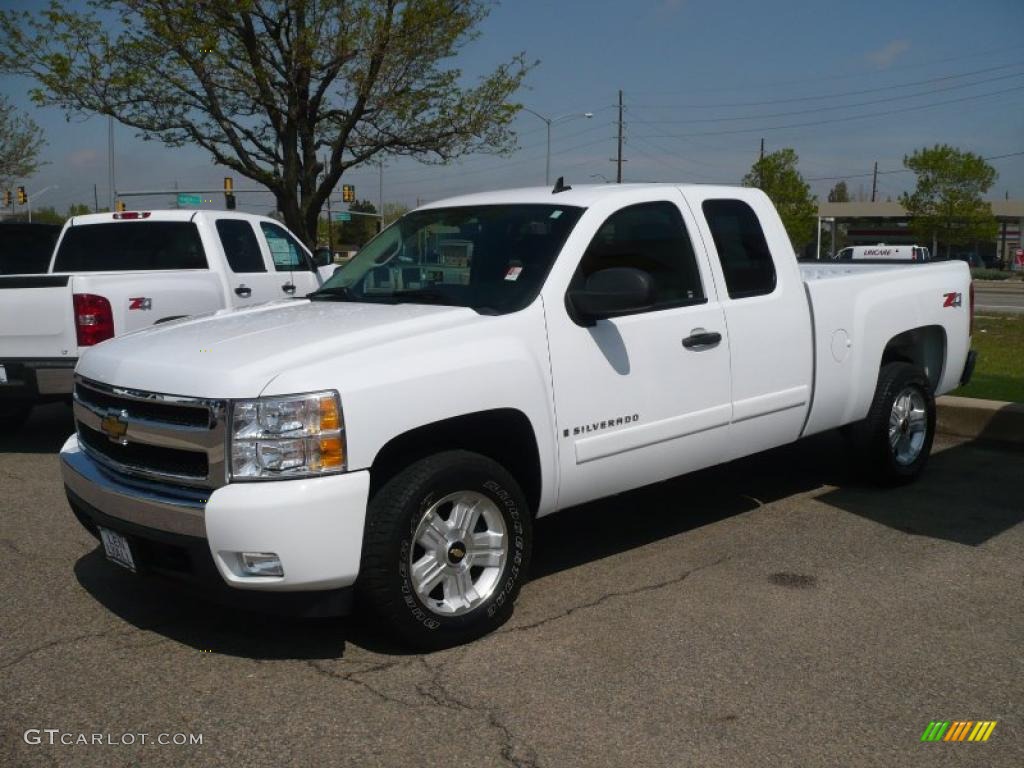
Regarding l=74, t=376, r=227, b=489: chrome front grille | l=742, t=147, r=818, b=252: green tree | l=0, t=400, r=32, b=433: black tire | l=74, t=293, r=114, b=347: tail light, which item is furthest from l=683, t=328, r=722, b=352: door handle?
l=742, t=147, r=818, b=252: green tree

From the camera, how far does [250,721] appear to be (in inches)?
147

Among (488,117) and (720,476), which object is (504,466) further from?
(488,117)

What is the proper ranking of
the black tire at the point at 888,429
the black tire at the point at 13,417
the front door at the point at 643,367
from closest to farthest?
the front door at the point at 643,367, the black tire at the point at 888,429, the black tire at the point at 13,417

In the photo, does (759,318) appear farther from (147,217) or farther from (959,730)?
(147,217)

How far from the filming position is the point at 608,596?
4988mm

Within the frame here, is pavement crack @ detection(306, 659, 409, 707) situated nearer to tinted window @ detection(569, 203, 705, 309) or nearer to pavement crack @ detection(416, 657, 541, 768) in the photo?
pavement crack @ detection(416, 657, 541, 768)

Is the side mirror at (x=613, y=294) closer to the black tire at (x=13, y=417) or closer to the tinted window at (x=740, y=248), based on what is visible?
the tinted window at (x=740, y=248)

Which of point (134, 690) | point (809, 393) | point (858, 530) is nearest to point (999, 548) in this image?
point (858, 530)

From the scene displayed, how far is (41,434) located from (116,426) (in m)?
5.61

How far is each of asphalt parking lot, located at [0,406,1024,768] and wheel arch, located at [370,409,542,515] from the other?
63 cm

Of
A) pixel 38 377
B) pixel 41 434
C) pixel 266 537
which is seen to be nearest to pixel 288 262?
pixel 41 434

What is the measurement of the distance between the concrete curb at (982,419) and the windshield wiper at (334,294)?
5.24m

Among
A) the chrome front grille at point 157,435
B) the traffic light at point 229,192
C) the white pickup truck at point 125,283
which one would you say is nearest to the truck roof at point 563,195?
the chrome front grille at point 157,435

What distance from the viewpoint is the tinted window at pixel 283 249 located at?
1074 cm
